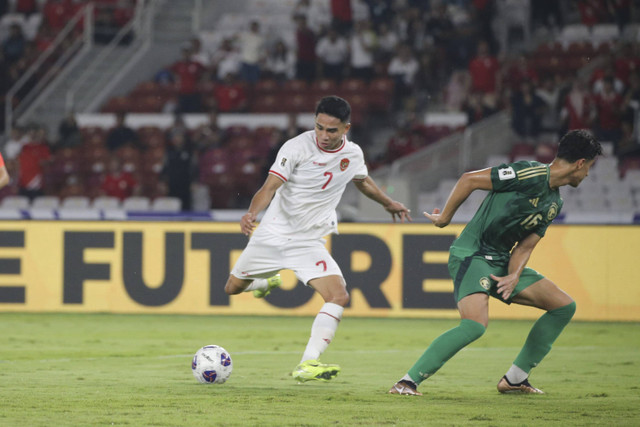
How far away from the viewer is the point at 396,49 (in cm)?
2055

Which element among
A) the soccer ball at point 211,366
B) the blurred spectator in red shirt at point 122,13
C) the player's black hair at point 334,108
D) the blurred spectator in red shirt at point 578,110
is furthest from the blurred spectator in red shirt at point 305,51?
the soccer ball at point 211,366

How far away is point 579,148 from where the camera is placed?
23.5 feet

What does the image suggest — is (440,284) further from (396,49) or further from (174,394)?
(396,49)

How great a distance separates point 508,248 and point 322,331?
1495mm

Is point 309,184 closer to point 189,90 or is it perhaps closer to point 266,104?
point 266,104

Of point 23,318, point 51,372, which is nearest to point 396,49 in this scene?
point 23,318

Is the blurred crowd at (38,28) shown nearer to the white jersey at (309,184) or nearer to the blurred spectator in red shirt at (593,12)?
the blurred spectator in red shirt at (593,12)

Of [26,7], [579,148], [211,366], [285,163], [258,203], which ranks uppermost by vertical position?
[26,7]

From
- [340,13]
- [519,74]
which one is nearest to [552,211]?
[519,74]

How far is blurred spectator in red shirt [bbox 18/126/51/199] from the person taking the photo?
711 inches

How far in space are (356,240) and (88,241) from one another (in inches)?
137

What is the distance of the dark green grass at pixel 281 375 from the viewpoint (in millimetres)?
6539

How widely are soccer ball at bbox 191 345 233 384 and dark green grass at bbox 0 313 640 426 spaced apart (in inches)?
3.7

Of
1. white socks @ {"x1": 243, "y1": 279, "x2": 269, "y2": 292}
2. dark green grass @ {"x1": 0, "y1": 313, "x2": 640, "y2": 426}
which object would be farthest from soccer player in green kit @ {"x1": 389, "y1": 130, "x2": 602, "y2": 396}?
white socks @ {"x1": 243, "y1": 279, "x2": 269, "y2": 292}
